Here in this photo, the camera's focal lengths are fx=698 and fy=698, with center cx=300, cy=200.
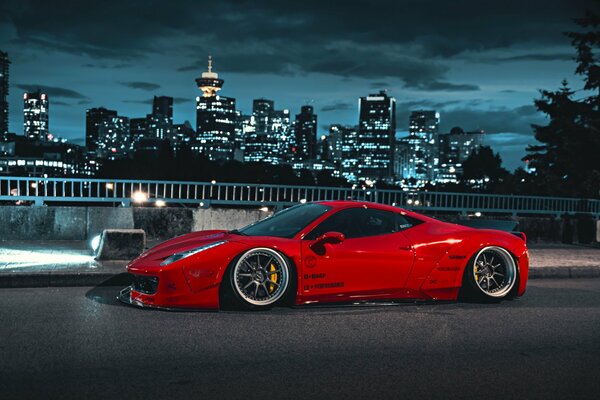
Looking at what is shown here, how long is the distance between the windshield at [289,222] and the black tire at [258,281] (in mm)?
386

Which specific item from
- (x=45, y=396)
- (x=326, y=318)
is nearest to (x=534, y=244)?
(x=326, y=318)

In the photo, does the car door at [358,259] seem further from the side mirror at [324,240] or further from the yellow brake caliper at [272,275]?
the yellow brake caliper at [272,275]

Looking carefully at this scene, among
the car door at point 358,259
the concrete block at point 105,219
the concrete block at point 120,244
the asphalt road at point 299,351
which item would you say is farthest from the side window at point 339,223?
the concrete block at point 105,219

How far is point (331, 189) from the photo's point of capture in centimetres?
1655

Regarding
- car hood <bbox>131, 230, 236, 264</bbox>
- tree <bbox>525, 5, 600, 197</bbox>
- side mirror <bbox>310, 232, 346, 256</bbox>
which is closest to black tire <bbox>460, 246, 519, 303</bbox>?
side mirror <bbox>310, 232, 346, 256</bbox>

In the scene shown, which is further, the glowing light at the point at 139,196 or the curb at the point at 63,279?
the glowing light at the point at 139,196

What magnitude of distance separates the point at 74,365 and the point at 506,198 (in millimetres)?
15991

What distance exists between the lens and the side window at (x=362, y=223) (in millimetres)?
7551

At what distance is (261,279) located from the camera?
23.5ft

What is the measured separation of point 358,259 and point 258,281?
42.3 inches

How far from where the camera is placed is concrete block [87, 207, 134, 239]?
13.8 metres

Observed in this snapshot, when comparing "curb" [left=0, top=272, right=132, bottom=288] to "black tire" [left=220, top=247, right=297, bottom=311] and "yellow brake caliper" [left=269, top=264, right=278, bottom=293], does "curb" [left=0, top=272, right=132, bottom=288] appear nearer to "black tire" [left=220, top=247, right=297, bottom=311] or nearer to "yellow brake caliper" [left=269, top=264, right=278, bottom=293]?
"black tire" [left=220, top=247, right=297, bottom=311]

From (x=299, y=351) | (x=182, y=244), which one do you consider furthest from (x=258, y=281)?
(x=299, y=351)

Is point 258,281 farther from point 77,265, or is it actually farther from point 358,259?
point 77,265
